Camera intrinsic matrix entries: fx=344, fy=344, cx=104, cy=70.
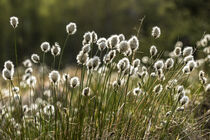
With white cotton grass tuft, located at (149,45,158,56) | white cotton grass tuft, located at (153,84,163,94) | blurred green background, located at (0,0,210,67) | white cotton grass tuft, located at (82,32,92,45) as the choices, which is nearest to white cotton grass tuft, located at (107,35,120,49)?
white cotton grass tuft, located at (82,32,92,45)

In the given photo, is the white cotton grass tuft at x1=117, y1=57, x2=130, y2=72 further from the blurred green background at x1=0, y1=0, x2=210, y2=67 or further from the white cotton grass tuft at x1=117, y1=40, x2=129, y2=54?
the blurred green background at x1=0, y1=0, x2=210, y2=67

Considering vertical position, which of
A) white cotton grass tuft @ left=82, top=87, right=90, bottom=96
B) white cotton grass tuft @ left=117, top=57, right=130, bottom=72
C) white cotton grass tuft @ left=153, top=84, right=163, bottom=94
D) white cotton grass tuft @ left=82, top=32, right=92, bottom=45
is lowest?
white cotton grass tuft @ left=82, top=87, right=90, bottom=96

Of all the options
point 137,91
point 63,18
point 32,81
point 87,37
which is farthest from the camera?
point 63,18

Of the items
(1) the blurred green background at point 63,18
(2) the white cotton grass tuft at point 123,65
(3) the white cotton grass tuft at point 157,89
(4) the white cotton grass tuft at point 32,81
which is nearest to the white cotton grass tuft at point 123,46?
(2) the white cotton grass tuft at point 123,65

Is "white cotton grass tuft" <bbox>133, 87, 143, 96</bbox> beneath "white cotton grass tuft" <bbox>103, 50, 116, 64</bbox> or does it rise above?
beneath

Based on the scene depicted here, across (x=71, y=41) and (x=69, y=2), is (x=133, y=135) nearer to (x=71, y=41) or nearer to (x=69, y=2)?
(x=71, y=41)

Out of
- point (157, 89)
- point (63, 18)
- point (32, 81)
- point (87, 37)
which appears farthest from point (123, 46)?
point (63, 18)

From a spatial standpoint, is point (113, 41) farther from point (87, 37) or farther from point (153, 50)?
point (153, 50)

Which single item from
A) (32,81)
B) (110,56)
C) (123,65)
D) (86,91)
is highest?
(32,81)

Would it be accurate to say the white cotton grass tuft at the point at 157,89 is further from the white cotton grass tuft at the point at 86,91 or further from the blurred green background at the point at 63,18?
the blurred green background at the point at 63,18

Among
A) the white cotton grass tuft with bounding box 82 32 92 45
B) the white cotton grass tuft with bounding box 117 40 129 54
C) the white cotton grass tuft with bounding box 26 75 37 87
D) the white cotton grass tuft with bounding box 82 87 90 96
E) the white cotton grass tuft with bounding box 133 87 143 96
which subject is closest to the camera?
the white cotton grass tuft with bounding box 117 40 129 54

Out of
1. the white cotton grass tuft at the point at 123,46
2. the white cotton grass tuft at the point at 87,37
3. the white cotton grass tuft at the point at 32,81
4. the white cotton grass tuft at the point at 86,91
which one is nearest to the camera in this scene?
the white cotton grass tuft at the point at 123,46

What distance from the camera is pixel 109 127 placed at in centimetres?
261

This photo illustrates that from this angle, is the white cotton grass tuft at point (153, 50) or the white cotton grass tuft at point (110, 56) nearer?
the white cotton grass tuft at point (110, 56)
